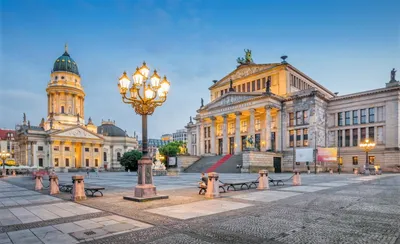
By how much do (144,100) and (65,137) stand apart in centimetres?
8357

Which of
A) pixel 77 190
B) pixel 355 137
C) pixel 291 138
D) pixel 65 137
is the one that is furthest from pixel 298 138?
pixel 65 137

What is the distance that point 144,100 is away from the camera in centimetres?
1378

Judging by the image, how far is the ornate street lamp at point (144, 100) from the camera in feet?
43.5

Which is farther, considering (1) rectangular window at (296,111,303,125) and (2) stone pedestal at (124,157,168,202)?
(1) rectangular window at (296,111,303,125)

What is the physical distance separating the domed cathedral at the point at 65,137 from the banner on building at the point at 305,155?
233ft

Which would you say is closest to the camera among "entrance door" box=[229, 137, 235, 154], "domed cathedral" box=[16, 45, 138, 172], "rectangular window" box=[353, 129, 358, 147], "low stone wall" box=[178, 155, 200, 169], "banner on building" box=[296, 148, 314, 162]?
"banner on building" box=[296, 148, 314, 162]

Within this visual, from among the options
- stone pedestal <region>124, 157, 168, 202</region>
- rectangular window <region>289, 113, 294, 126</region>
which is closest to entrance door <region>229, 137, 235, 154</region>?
rectangular window <region>289, 113, 294, 126</region>

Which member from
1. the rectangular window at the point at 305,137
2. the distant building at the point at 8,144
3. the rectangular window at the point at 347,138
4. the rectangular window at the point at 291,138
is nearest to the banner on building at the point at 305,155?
the rectangular window at the point at 305,137

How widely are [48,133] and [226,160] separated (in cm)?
6280

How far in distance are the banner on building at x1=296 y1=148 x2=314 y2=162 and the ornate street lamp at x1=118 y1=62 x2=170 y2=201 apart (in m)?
36.7

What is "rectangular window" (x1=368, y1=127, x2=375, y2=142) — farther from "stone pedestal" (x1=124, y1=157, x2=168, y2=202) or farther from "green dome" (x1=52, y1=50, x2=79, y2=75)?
"green dome" (x1=52, y1=50, x2=79, y2=75)

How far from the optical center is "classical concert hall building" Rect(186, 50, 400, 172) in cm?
4481

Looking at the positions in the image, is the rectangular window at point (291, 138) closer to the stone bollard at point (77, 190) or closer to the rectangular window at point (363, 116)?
the rectangular window at point (363, 116)

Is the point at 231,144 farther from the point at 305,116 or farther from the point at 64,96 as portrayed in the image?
the point at 64,96
